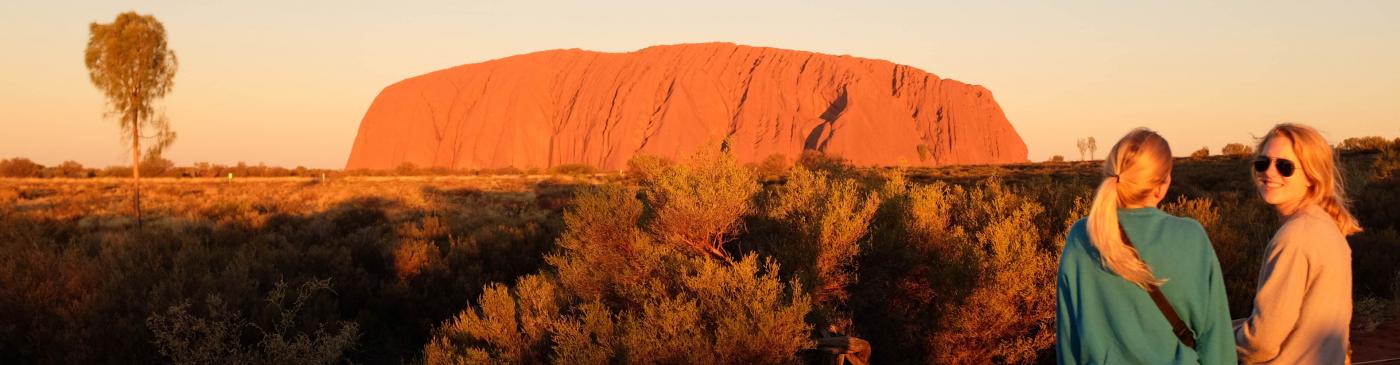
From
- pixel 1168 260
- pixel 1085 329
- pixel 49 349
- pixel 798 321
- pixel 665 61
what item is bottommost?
pixel 49 349

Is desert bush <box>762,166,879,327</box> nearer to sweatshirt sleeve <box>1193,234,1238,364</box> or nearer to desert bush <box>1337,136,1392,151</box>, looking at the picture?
sweatshirt sleeve <box>1193,234,1238,364</box>

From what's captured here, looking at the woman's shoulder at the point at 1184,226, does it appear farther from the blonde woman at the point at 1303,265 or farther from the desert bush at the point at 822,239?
the desert bush at the point at 822,239

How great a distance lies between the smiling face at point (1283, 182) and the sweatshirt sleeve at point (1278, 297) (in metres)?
0.17

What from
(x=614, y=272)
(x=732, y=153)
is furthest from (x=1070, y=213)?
(x=614, y=272)

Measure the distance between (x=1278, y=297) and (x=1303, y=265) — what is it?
10 cm

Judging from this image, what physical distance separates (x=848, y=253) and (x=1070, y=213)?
2244 mm

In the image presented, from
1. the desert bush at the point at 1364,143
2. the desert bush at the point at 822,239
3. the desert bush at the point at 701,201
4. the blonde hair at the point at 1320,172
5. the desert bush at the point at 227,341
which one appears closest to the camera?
the blonde hair at the point at 1320,172

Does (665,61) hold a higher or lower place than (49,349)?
higher

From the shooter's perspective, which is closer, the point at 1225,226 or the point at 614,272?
the point at 614,272

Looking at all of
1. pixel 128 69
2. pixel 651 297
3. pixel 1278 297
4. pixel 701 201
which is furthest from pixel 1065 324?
pixel 128 69

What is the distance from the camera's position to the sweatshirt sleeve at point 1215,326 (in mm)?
2193

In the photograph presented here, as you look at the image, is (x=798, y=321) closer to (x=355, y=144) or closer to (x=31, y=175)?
(x=31, y=175)

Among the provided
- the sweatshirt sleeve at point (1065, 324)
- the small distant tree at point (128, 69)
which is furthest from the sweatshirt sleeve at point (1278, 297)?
Answer: the small distant tree at point (128, 69)

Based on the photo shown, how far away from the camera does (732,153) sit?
8297 mm
